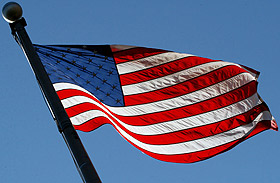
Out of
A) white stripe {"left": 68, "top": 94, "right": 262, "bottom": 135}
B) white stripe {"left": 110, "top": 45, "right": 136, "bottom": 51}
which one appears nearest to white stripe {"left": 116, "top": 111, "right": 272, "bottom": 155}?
white stripe {"left": 68, "top": 94, "right": 262, "bottom": 135}

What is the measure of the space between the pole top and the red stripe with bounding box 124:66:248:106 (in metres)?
6.06

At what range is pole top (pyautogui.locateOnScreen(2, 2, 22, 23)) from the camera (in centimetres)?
1088

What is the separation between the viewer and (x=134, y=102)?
16.3 metres

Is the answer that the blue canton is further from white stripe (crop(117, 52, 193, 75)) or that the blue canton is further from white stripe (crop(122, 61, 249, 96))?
white stripe (crop(122, 61, 249, 96))

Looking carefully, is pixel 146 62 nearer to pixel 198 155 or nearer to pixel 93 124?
pixel 93 124

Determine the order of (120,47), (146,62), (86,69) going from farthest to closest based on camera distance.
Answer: (146,62) → (120,47) → (86,69)

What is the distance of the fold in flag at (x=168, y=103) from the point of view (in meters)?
16.2

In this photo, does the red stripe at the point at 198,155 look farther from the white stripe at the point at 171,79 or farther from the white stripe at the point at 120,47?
the white stripe at the point at 120,47

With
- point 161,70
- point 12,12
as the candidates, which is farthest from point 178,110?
point 12,12

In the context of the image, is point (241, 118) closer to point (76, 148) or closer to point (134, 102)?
point (134, 102)

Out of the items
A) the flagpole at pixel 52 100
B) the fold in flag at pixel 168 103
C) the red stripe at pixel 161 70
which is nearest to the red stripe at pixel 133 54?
the fold in flag at pixel 168 103

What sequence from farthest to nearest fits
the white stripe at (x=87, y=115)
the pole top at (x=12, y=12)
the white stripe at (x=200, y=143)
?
the white stripe at (x=87, y=115) < the white stripe at (x=200, y=143) < the pole top at (x=12, y=12)

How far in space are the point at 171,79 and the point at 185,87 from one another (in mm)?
547

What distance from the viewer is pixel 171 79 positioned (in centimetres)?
1647
